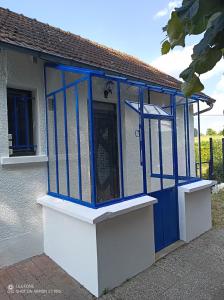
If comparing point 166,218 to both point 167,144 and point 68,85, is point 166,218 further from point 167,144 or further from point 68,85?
point 68,85

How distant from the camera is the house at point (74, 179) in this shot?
3.63 meters

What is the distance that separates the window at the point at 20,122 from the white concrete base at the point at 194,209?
9.93ft

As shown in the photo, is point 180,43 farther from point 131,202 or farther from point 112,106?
point 112,106

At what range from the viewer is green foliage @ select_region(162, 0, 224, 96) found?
120 centimetres

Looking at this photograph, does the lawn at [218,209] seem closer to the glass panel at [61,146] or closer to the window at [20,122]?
the glass panel at [61,146]

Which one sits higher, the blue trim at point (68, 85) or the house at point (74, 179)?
the blue trim at point (68, 85)

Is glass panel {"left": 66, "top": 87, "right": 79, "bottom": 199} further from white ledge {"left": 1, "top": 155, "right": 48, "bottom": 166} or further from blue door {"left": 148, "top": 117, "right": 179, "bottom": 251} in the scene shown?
blue door {"left": 148, "top": 117, "right": 179, "bottom": 251}

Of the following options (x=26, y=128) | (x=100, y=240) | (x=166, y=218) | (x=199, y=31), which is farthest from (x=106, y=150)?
(x=199, y=31)

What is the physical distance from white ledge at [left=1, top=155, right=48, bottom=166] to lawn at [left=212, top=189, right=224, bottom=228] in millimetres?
4280

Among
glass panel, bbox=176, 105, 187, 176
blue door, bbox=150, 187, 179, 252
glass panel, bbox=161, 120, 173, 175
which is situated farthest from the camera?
glass panel, bbox=176, 105, 187, 176

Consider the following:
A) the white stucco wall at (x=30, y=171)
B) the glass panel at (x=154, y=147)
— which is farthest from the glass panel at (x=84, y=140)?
the glass panel at (x=154, y=147)

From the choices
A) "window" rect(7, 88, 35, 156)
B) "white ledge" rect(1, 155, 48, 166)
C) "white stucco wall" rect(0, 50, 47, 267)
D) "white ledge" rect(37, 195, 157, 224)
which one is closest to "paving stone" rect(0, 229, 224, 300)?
"white stucco wall" rect(0, 50, 47, 267)

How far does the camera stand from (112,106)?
5.51m

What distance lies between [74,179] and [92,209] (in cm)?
88
